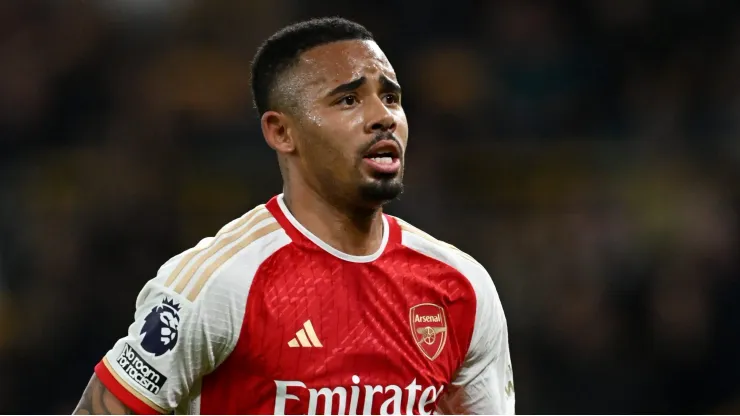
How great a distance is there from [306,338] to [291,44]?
2.88 feet

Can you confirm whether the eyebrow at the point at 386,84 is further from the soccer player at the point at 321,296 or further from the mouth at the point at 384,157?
the mouth at the point at 384,157

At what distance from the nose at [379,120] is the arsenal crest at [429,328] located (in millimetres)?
531

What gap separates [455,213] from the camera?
6.44 meters

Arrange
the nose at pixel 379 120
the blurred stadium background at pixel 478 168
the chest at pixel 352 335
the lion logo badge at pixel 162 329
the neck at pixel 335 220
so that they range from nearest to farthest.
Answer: the lion logo badge at pixel 162 329
the chest at pixel 352 335
the nose at pixel 379 120
the neck at pixel 335 220
the blurred stadium background at pixel 478 168

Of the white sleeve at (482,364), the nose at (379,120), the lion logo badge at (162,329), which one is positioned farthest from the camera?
the white sleeve at (482,364)

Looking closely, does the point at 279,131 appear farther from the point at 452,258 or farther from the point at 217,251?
the point at 452,258

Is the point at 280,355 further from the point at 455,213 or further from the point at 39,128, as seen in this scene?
the point at 39,128

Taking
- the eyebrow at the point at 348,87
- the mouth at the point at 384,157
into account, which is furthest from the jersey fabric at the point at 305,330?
the eyebrow at the point at 348,87

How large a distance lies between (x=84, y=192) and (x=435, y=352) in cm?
374

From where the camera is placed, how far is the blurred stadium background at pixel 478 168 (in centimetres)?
602

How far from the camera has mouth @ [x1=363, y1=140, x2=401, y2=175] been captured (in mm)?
3008

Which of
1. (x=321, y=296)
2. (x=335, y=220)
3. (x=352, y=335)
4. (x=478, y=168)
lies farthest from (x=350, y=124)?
(x=478, y=168)

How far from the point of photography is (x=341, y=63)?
3.08 m

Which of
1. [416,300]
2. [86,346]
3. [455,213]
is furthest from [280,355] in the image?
[455,213]
